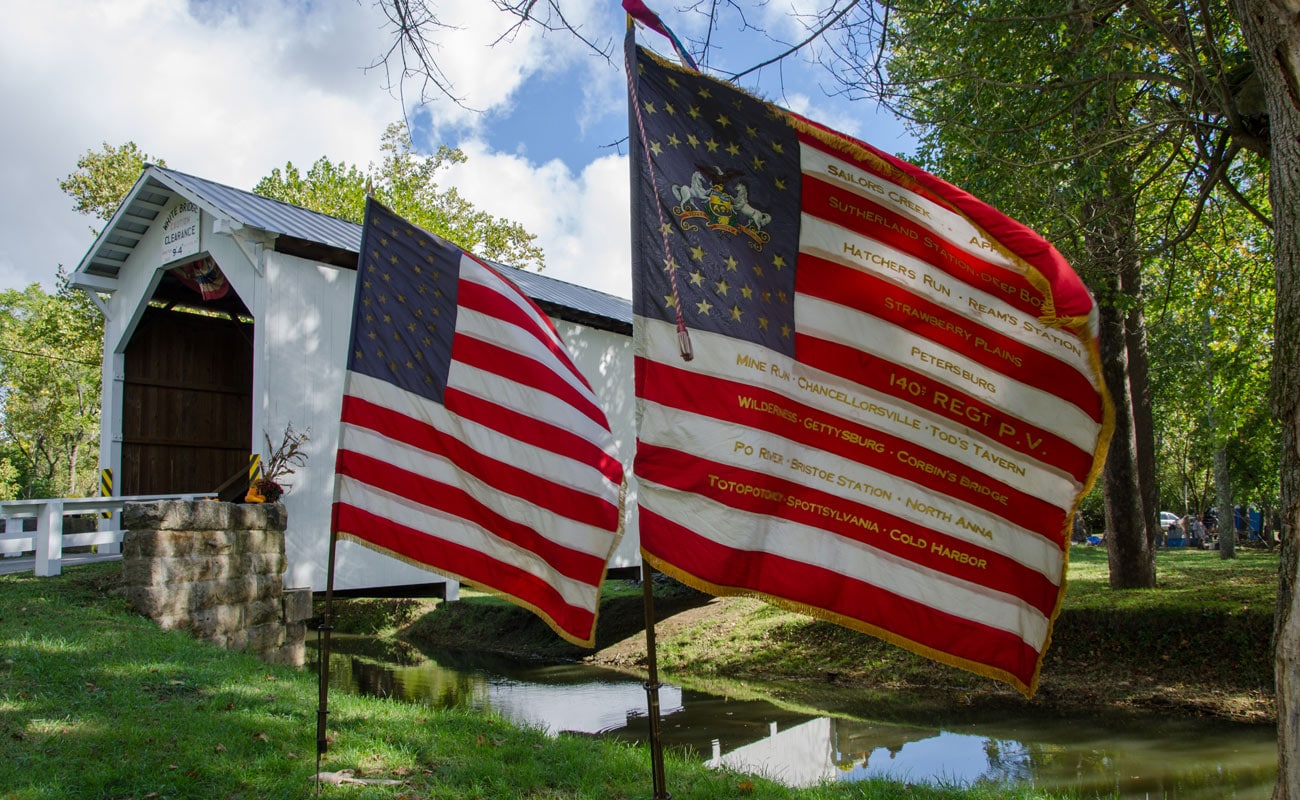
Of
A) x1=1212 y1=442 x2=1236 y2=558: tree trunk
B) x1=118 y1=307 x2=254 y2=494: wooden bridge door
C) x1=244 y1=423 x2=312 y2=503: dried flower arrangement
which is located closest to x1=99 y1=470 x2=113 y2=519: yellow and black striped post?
x1=118 y1=307 x2=254 y2=494: wooden bridge door

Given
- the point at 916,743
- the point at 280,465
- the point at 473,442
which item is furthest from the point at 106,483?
the point at 916,743

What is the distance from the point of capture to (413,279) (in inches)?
212

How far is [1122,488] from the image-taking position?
41.8ft

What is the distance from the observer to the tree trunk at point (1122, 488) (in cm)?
1259

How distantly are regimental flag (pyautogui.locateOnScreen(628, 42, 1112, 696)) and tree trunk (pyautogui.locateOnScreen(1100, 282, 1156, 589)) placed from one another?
34.0 ft

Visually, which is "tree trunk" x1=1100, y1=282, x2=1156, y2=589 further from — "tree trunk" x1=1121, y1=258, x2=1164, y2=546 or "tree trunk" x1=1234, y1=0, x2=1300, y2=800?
"tree trunk" x1=1234, y1=0, x2=1300, y2=800

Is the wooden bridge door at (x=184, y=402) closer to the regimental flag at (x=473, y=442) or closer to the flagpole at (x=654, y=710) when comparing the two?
the regimental flag at (x=473, y=442)

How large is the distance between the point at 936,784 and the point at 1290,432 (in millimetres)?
4112

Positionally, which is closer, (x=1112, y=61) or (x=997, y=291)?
(x=997, y=291)

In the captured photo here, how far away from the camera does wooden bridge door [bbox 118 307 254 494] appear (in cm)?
1371

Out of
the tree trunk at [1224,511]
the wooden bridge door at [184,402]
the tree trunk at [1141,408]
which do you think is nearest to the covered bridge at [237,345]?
the wooden bridge door at [184,402]

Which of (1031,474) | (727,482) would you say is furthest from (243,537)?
(1031,474)

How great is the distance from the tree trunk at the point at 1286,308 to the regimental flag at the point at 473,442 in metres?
3.10

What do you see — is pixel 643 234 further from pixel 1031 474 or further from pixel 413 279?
pixel 413 279
